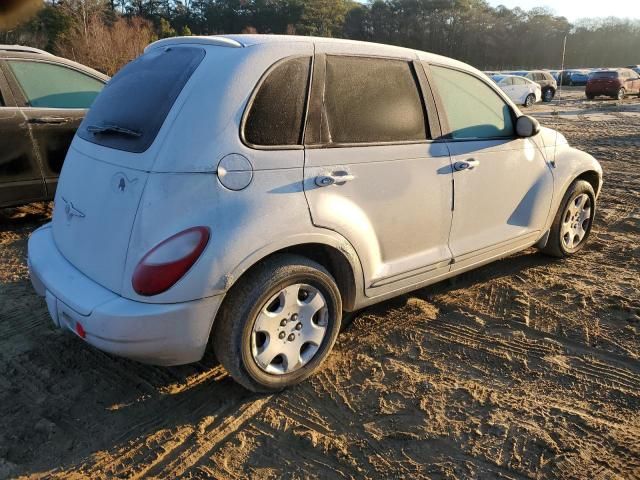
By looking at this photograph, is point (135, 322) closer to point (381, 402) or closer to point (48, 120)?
point (381, 402)

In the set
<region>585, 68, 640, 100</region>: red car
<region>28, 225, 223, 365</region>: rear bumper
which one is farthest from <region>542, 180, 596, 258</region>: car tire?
<region>585, 68, 640, 100</region>: red car

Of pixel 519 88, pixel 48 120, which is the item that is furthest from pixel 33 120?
pixel 519 88

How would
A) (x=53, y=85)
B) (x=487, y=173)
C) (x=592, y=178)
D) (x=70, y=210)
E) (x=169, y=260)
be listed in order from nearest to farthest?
(x=169, y=260) < (x=70, y=210) < (x=487, y=173) < (x=592, y=178) < (x=53, y=85)

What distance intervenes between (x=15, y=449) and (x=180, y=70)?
1935 mm

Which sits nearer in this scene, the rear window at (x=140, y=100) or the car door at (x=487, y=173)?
the rear window at (x=140, y=100)

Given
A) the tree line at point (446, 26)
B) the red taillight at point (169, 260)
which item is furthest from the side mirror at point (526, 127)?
the tree line at point (446, 26)

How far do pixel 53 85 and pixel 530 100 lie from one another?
22401 mm

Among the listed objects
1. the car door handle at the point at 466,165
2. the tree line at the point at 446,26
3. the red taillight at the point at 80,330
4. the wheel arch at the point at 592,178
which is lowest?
the red taillight at the point at 80,330

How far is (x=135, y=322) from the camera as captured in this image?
2348mm

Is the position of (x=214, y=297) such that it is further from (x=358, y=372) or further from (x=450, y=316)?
(x=450, y=316)

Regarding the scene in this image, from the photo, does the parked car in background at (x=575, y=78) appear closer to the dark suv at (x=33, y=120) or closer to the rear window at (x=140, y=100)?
the dark suv at (x=33, y=120)

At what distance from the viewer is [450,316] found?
370cm

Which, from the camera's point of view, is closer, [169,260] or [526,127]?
[169,260]

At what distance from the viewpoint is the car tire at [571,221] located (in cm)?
439
